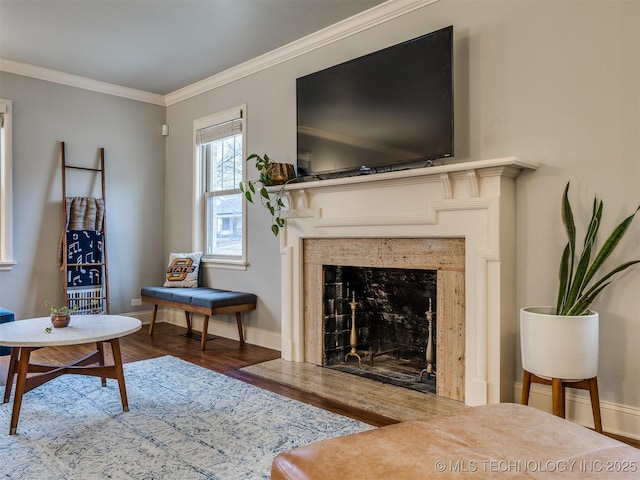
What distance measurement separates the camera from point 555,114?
2510 millimetres

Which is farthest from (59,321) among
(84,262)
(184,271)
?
(84,262)

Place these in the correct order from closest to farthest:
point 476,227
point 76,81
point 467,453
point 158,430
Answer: point 467,453 → point 158,430 → point 476,227 → point 76,81

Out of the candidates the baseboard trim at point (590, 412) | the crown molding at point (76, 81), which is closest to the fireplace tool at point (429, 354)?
the baseboard trim at point (590, 412)

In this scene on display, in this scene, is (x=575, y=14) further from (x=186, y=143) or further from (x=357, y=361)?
(x=186, y=143)

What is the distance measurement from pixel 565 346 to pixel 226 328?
3.25 metres

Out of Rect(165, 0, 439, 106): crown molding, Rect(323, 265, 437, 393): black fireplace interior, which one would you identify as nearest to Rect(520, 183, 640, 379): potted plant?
Rect(323, 265, 437, 393): black fireplace interior

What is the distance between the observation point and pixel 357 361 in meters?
3.57

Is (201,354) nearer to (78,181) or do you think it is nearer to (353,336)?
(353,336)

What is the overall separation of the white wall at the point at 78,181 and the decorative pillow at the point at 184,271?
618 mm

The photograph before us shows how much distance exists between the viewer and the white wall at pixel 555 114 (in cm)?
228

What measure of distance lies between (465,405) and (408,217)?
1.16 m

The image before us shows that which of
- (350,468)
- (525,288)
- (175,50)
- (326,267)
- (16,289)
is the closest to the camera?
(350,468)

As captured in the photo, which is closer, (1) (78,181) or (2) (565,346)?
(2) (565,346)

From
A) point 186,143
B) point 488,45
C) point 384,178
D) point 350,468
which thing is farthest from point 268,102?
point 350,468
